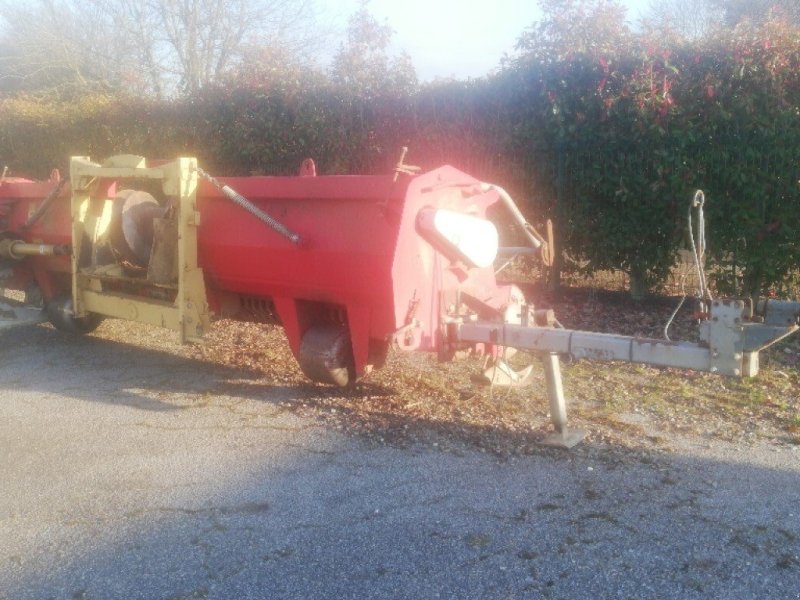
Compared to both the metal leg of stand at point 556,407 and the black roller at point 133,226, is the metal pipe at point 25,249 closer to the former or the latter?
the black roller at point 133,226

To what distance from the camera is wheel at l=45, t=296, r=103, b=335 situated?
7141 mm

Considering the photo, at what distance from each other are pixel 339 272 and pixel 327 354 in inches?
22.2

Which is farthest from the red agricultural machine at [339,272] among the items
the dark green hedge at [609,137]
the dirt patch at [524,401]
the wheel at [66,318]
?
the dark green hedge at [609,137]

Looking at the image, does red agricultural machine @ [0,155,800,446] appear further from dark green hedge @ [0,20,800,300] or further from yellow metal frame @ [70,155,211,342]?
dark green hedge @ [0,20,800,300]

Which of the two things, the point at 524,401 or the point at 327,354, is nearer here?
the point at 327,354

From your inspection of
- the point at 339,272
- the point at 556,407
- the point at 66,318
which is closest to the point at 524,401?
the point at 556,407

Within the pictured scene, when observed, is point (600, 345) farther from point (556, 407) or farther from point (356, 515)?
point (356, 515)

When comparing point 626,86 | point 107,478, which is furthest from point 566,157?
point 107,478

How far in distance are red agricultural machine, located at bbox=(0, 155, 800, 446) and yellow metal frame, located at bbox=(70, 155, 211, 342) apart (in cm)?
1

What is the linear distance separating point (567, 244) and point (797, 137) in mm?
2325

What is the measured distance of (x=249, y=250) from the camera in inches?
217

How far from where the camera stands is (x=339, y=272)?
16.6 ft

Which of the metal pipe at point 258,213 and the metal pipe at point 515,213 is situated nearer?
the metal pipe at point 258,213

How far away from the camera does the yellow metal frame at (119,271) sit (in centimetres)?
563
